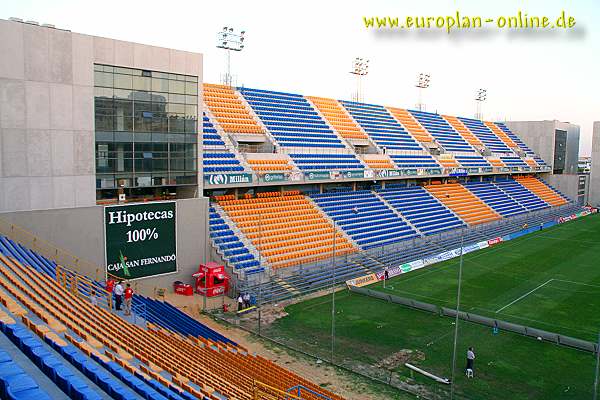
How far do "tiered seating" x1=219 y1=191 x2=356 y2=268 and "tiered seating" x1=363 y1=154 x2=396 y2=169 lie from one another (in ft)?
29.9

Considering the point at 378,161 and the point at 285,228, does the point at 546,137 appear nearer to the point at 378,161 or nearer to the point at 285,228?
the point at 378,161

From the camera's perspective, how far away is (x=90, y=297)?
16.9m

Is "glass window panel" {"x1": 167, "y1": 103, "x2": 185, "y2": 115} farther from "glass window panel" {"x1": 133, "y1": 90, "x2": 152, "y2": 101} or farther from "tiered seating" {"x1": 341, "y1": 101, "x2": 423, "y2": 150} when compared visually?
"tiered seating" {"x1": 341, "y1": 101, "x2": 423, "y2": 150}

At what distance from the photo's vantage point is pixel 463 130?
6481 cm

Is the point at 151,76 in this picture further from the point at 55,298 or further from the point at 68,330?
the point at 68,330

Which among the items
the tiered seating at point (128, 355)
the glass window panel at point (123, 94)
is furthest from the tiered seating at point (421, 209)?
the tiered seating at point (128, 355)

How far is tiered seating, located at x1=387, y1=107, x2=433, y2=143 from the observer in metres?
54.8

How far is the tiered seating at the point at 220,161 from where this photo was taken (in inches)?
1195

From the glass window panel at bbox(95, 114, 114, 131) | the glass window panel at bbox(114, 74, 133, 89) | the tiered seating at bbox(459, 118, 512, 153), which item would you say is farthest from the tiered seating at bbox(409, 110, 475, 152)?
the glass window panel at bbox(95, 114, 114, 131)

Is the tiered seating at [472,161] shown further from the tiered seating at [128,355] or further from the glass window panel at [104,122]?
the tiered seating at [128,355]

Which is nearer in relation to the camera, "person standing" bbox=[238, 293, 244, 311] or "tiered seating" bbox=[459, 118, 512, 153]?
"person standing" bbox=[238, 293, 244, 311]

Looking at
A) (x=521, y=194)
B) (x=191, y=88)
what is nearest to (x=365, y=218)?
(x=191, y=88)

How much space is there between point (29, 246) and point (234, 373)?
34.2 feet

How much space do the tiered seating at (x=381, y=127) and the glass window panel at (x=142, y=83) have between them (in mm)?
27103
